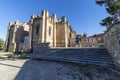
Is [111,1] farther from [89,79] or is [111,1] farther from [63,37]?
[63,37]

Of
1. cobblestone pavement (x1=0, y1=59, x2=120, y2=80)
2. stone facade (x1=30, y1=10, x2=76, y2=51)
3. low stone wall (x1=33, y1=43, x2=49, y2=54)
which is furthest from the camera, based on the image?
stone facade (x1=30, y1=10, x2=76, y2=51)

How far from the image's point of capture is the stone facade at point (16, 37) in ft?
90.4

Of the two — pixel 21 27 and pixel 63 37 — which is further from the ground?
pixel 21 27

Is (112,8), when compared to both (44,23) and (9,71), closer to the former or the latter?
(9,71)

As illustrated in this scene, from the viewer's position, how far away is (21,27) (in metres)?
31.0

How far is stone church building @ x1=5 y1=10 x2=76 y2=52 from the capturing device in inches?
926

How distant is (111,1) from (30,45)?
1927 cm

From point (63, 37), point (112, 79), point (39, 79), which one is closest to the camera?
point (112, 79)

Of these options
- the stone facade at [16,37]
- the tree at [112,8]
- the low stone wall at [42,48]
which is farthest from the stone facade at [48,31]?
the tree at [112,8]

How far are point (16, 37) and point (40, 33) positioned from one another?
10726 millimetres

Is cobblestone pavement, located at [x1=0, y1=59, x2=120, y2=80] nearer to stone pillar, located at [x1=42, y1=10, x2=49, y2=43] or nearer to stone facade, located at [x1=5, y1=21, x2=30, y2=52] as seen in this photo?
stone pillar, located at [x1=42, y1=10, x2=49, y2=43]

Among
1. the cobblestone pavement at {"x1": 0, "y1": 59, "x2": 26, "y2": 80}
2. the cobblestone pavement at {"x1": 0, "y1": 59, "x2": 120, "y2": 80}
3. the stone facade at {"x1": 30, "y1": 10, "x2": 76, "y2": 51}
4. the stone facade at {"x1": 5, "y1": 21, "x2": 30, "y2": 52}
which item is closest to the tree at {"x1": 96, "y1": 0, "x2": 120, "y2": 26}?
the cobblestone pavement at {"x1": 0, "y1": 59, "x2": 120, "y2": 80}

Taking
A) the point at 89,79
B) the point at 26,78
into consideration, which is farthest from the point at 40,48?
the point at 89,79

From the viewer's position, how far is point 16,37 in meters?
29.5
